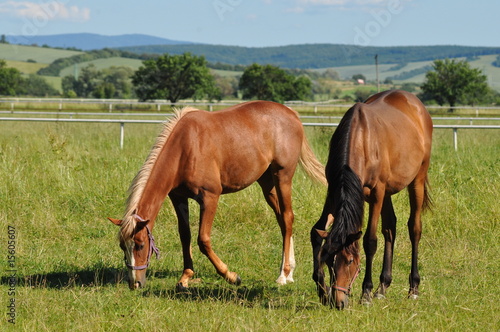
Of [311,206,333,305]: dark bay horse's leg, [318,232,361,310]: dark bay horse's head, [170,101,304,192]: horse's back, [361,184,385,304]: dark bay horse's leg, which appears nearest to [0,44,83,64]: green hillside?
[170,101,304,192]: horse's back

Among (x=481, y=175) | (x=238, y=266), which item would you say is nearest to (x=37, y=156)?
(x=238, y=266)

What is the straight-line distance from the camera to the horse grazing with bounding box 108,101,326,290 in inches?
225

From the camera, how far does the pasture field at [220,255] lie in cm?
501

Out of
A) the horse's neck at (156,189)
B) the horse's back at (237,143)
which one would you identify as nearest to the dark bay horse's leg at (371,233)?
the horse's back at (237,143)

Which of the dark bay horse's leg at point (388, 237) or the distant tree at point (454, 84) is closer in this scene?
the dark bay horse's leg at point (388, 237)

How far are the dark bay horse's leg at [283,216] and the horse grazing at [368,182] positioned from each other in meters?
1.11

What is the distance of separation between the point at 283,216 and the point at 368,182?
1.76 meters

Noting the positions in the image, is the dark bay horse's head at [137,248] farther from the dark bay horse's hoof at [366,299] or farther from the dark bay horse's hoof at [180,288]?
the dark bay horse's hoof at [366,299]

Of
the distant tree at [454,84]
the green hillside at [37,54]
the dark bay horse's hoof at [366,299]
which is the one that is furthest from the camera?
the green hillside at [37,54]

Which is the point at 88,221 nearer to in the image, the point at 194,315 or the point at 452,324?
the point at 194,315

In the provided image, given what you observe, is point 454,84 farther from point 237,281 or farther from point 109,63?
point 109,63

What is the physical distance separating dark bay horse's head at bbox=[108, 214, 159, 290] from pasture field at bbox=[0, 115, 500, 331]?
22 centimetres

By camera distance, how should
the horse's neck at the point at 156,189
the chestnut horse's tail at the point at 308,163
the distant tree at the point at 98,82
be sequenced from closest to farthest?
the horse's neck at the point at 156,189
the chestnut horse's tail at the point at 308,163
the distant tree at the point at 98,82

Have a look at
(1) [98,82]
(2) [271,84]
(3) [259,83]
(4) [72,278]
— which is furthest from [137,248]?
(1) [98,82]
